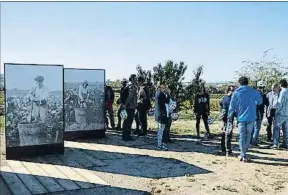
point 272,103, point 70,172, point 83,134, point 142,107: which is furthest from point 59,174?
Result: point 272,103

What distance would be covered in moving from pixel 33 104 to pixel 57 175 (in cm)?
208

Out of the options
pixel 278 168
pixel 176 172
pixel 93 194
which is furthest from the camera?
pixel 278 168

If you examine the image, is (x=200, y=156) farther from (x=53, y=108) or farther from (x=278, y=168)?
(x=53, y=108)

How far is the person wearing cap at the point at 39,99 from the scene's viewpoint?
27.0 ft

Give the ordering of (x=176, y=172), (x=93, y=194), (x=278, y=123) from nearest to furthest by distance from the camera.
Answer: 1. (x=93, y=194)
2. (x=176, y=172)
3. (x=278, y=123)

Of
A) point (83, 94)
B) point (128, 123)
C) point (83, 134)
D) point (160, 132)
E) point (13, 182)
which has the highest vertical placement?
point (83, 94)

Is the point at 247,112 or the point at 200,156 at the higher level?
the point at 247,112

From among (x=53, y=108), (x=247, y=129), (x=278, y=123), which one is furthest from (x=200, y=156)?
(x=53, y=108)

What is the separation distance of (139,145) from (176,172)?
9.83 feet

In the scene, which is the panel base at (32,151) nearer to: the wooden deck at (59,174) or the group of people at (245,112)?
the wooden deck at (59,174)

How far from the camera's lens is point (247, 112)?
27.2 feet

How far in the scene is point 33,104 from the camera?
8.22 metres

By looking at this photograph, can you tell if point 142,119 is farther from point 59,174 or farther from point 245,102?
point 59,174

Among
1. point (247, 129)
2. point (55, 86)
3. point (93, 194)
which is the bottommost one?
point (93, 194)
